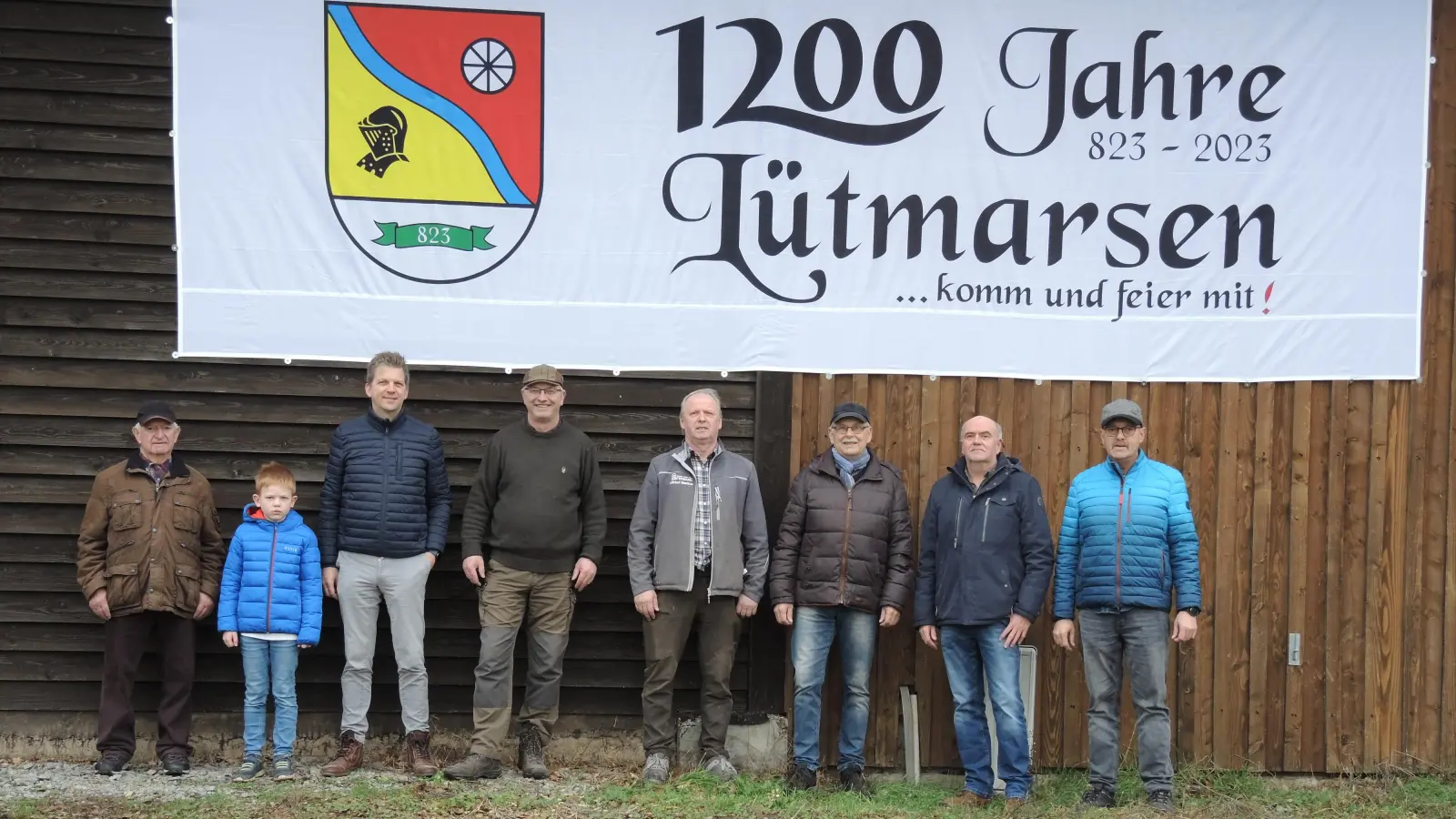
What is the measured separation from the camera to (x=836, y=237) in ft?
21.4

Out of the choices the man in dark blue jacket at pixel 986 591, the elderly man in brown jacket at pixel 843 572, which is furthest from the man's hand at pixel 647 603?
the man in dark blue jacket at pixel 986 591

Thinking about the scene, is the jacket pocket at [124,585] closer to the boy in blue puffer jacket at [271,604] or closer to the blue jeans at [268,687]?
the boy in blue puffer jacket at [271,604]

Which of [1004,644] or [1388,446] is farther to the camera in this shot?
[1388,446]

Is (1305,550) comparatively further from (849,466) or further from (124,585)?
(124,585)

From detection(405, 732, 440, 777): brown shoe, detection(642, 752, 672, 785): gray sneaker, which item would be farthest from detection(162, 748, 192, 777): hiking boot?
detection(642, 752, 672, 785): gray sneaker

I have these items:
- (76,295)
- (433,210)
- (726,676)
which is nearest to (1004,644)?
(726,676)

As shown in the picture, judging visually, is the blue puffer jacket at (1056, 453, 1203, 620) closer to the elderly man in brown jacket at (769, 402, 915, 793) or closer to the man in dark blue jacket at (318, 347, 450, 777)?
the elderly man in brown jacket at (769, 402, 915, 793)

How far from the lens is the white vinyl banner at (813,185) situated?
627cm

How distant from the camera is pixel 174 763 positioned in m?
6.01

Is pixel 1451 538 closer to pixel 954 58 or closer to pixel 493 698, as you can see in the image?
pixel 954 58

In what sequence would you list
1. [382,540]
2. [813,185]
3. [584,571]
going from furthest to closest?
[813,185]
[584,571]
[382,540]

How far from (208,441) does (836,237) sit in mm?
3271

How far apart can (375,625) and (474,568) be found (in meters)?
0.56

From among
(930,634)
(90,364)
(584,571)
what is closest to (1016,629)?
(930,634)
